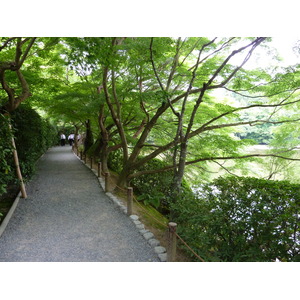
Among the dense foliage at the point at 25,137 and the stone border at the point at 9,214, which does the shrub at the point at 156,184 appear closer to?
the stone border at the point at 9,214

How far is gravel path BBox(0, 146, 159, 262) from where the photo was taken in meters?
3.23

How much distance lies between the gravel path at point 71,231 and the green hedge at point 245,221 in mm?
917

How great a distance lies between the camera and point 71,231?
3.99 meters

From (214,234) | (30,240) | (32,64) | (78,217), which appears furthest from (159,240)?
(32,64)

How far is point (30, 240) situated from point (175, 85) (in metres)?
5.19

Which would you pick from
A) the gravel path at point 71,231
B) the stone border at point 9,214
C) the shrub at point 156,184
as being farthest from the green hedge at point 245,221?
the stone border at point 9,214

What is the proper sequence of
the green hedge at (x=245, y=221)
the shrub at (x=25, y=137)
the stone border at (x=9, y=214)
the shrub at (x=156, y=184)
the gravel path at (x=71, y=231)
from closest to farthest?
the green hedge at (x=245, y=221), the gravel path at (x=71, y=231), the stone border at (x=9, y=214), the shrub at (x=25, y=137), the shrub at (x=156, y=184)

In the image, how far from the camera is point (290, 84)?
13.2ft

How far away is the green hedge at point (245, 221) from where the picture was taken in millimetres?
2822

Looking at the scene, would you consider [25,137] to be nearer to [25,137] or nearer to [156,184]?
[25,137]

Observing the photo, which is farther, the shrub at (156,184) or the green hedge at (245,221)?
the shrub at (156,184)

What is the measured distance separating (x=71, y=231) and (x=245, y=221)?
314 cm

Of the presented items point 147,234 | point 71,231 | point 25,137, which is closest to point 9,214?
point 71,231

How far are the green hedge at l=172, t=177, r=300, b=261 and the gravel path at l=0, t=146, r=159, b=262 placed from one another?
0.92 metres
